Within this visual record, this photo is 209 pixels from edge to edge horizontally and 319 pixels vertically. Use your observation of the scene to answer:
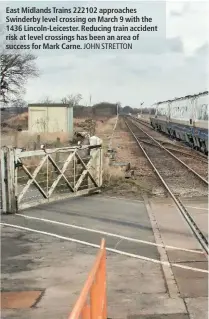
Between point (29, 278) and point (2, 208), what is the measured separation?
4.23 m

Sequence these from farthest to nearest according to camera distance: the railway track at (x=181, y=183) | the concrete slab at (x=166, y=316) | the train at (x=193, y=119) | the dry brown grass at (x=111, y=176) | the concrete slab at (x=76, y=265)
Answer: the train at (x=193, y=119) → the dry brown grass at (x=111, y=176) → the railway track at (x=181, y=183) → the concrete slab at (x=76, y=265) → the concrete slab at (x=166, y=316)

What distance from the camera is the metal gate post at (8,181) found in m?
10.0

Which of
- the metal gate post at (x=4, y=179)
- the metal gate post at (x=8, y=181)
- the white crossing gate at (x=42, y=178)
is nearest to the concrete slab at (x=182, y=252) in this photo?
the white crossing gate at (x=42, y=178)

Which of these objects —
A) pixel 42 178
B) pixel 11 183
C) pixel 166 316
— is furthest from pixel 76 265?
pixel 42 178

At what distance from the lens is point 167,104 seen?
40.7 m

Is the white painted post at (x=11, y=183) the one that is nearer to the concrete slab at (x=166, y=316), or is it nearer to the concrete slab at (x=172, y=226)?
the concrete slab at (x=172, y=226)

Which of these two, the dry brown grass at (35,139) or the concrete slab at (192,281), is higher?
the dry brown grass at (35,139)

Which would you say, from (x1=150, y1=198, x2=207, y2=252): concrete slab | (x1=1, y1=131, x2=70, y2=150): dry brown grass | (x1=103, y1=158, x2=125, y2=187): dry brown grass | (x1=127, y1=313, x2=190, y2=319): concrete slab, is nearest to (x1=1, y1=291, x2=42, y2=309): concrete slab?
(x1=127, y1=313, x2=190, y2=319): concrete slab

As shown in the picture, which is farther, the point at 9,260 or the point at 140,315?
the point at 9,260

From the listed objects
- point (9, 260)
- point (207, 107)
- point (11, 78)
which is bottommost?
point (9, 260)

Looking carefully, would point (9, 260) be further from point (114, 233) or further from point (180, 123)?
point (180, 123)

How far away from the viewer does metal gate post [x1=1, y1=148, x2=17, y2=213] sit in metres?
10.0

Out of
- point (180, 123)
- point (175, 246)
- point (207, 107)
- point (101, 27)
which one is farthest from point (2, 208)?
point (180, 123)

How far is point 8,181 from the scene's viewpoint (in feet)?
33.0
